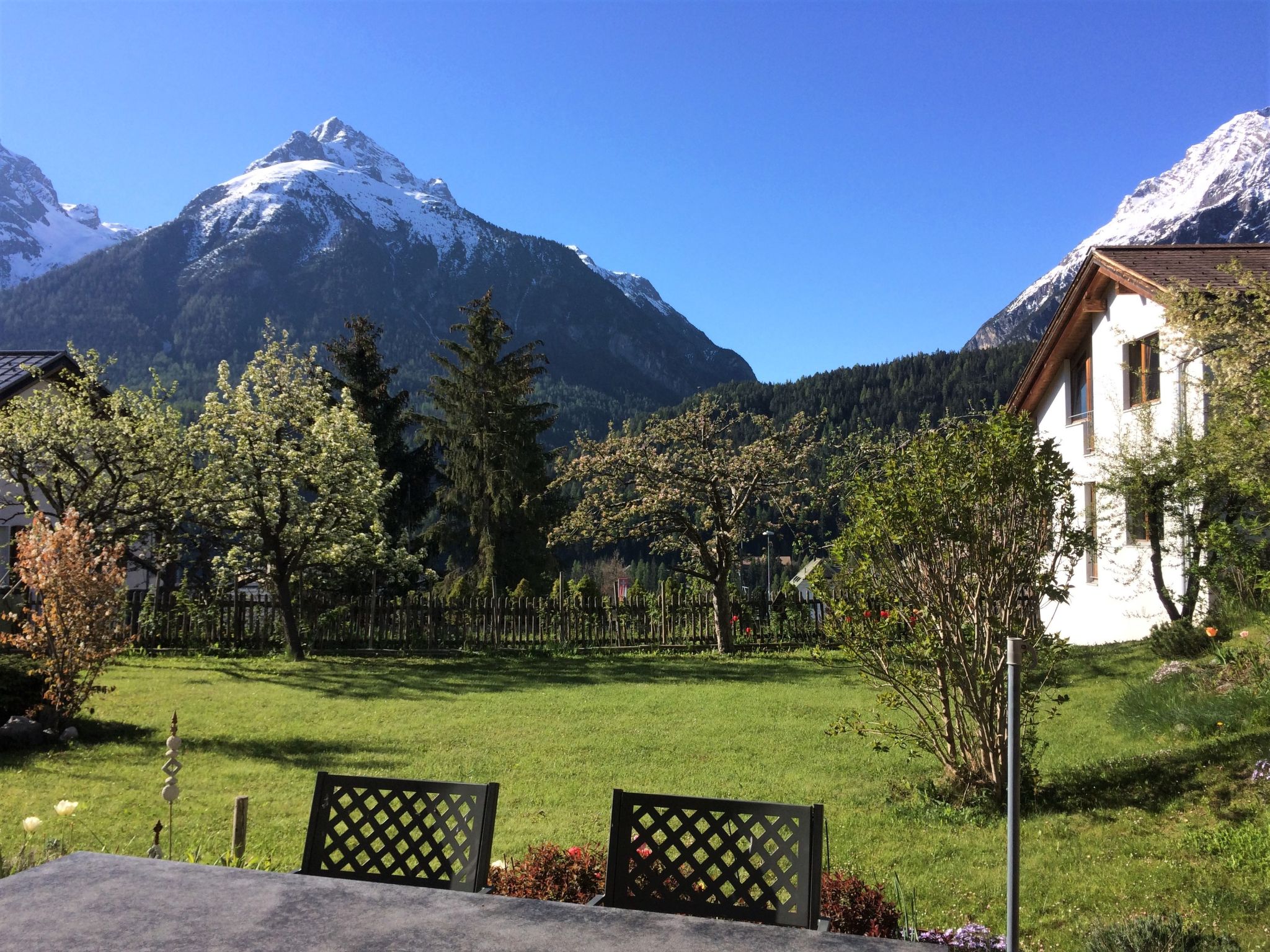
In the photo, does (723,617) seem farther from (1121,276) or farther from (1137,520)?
(1121,276)

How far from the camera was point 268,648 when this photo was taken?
20.1 metres

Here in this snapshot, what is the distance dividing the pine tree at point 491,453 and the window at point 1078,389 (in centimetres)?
2048

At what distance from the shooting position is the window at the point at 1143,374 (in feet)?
59.0

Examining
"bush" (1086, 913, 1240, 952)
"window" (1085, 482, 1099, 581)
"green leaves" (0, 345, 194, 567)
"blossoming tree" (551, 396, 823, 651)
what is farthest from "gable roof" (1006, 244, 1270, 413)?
"green leaves" (0, 345, 194, 567)

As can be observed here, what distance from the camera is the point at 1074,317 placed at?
68.3ft

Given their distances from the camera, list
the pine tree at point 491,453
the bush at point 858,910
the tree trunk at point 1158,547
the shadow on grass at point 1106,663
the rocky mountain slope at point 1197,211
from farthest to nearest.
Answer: the rocky mountain slope at point 1197,211 → the pine tree at point 491,453 → the tree trunk at point 1158,547 → the shadow on grass at point 1106,663 → the bush at point 858,910

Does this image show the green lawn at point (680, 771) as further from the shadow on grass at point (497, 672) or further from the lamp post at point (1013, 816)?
the lamp post at point (1013, 816)

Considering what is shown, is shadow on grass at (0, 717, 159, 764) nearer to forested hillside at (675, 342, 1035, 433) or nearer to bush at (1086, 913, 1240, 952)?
bush at (1086, 913, 1240, 952)

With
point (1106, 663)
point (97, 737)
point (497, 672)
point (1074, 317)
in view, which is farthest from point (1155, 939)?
point (1074, 317)

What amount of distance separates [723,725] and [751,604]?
34.3 feet

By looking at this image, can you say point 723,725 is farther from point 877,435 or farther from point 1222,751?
point 877,435

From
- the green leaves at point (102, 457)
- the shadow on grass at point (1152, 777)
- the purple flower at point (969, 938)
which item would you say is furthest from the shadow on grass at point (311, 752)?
the green leaves at point (102, 457)

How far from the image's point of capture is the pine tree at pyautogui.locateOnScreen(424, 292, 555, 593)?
120 feet

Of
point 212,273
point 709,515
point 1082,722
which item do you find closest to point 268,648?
point 709,515
